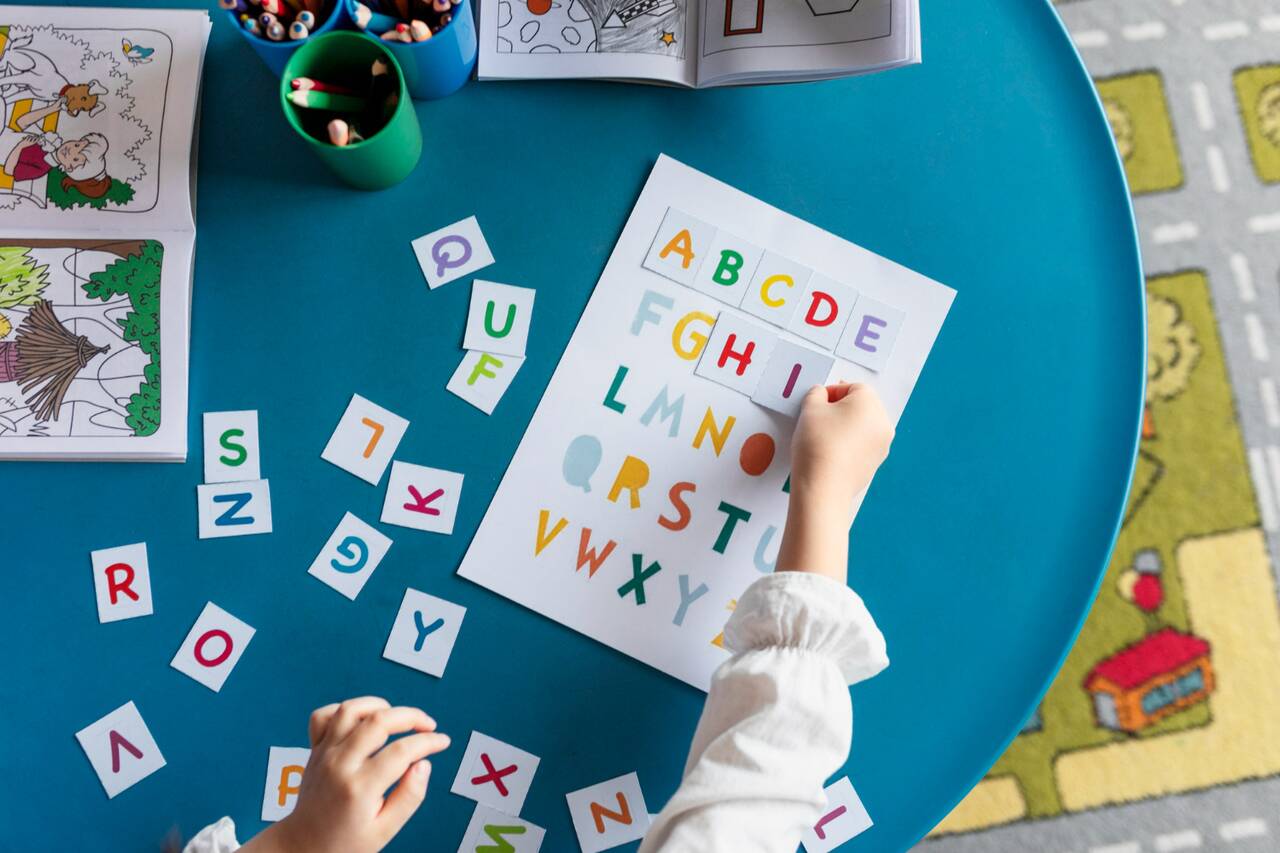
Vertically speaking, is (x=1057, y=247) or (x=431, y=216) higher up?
(x=431, y=216)

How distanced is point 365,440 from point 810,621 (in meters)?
0.41

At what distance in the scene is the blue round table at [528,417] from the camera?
2.61 feet

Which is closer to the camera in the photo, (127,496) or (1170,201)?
(127,496)

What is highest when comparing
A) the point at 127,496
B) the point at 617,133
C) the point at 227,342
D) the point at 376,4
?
the point at 376,4

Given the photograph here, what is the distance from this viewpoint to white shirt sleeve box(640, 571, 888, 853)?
70cm

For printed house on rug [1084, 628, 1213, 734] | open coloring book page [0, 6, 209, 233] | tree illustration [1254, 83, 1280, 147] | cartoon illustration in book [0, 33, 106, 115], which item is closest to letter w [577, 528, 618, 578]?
open coloring book page [0, 6, 209, 233]

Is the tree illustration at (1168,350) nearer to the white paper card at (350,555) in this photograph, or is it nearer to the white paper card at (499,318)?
the white paper card at (499,318)

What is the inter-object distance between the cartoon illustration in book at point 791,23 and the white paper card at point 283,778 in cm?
70

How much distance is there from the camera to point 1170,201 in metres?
1.46

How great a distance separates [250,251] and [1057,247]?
72cm

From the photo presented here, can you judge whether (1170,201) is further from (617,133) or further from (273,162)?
(273,162)

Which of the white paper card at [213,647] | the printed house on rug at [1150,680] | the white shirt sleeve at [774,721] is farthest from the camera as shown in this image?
the printed house on rug at [1150,680]

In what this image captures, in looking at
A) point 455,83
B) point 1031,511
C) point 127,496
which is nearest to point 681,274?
point 455,83

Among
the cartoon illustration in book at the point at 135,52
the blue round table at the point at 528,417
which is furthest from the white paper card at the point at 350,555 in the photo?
the cartoon illustration in book at the point at 135,52
